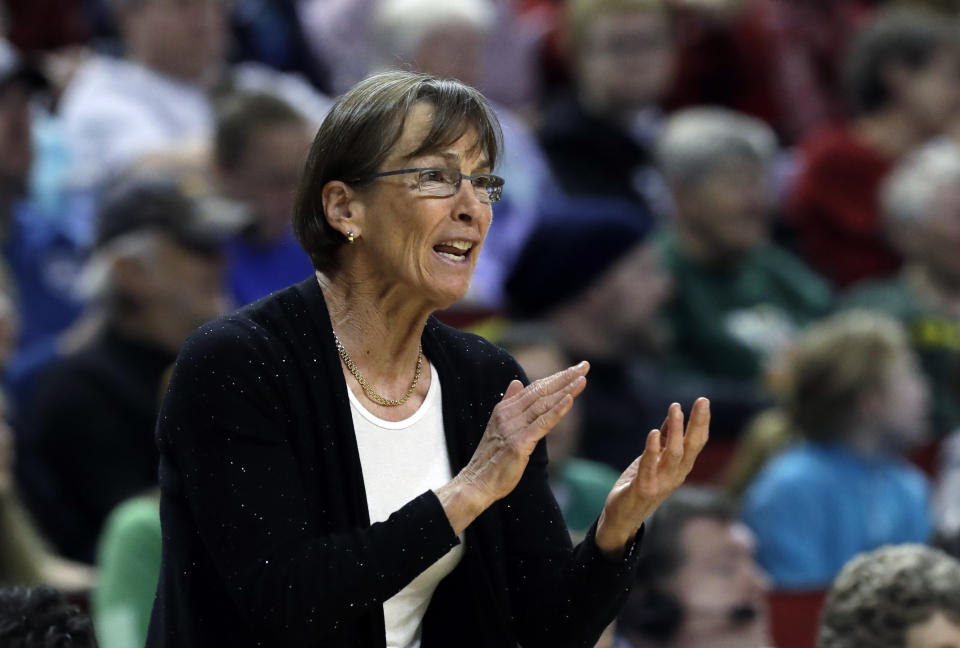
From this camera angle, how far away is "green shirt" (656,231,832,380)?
6121mm

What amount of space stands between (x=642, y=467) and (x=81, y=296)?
Result: 3.55 metres

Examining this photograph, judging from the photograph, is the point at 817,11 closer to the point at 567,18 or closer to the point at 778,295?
the point at 567,18

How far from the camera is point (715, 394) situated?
579cm

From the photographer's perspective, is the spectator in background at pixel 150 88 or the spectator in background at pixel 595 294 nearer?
the spectator in background at pixel 595 294

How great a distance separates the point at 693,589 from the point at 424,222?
192 centimetres

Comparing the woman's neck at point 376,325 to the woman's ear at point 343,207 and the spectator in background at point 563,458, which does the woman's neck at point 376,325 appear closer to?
the woman's ear at point 343,207

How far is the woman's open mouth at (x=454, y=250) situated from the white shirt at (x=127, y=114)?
11.4ft

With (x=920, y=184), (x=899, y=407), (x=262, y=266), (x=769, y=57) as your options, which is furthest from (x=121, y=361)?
(x=769, y=57)

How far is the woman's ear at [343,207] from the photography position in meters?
2.29

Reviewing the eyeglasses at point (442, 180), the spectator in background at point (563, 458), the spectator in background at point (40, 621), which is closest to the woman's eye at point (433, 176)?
the eyeglasses at point (442, 180)

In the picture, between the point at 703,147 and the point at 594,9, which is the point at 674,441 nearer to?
the point at 703,147

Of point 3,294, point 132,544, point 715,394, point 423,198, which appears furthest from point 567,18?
point 423,198

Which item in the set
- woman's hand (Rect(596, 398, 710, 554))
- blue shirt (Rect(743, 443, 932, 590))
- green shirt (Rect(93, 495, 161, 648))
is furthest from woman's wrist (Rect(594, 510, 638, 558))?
blue shirt (Rect(743, 443, 932, 590))

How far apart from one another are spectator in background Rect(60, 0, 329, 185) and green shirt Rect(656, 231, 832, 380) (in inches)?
59.9
